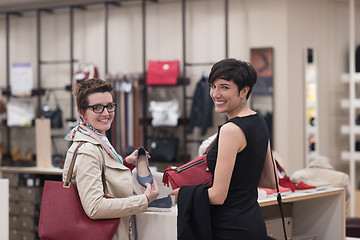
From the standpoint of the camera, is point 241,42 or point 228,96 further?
point 241,42

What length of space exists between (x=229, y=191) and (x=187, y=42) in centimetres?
536

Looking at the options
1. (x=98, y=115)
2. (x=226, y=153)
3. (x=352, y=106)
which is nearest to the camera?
(x=226, y=153)

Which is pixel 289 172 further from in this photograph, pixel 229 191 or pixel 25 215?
pixel 229 191

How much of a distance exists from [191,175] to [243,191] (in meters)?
0.38

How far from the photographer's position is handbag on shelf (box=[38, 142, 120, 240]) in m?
2.39

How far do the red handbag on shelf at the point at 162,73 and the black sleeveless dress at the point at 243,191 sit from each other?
16.0 ft

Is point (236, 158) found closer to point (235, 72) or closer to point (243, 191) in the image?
point (243, 191)

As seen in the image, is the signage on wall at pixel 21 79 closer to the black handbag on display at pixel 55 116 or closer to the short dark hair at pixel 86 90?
the black handbag on display at pixel 55 116

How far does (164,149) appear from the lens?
7.05 meters

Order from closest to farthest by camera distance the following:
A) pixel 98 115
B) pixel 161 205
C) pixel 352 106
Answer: pixel 98 115
pixel 161 205
pixel 352 106

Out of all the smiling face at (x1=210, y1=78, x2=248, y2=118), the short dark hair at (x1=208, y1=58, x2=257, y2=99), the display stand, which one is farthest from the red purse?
the display stand

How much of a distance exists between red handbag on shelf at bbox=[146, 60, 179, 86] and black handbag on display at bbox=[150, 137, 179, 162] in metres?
0.73

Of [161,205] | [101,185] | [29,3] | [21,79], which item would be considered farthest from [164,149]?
[101,185]

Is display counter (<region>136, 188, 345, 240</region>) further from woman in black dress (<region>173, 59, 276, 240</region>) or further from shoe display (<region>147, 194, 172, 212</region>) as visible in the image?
woman in black dress (<region>173, 59, 276, 240</region>)
